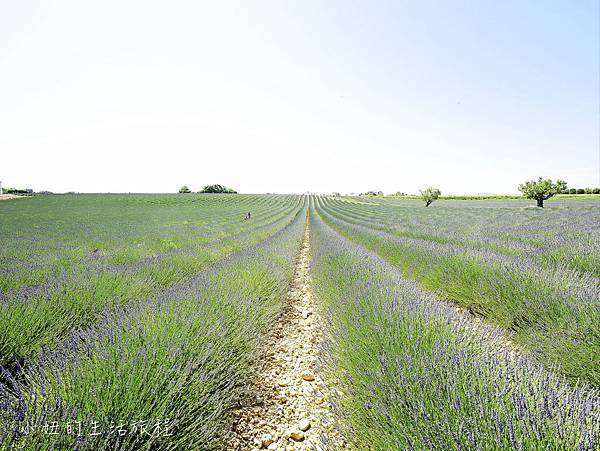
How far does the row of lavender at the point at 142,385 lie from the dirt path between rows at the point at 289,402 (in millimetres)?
250

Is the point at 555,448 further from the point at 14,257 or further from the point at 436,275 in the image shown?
the point at 14,257

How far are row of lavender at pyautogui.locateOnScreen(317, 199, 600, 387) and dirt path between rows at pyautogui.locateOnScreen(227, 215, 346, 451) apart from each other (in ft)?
5.87

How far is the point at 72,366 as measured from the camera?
1.65 meters

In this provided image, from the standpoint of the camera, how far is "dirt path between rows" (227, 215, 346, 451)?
6.48 feet

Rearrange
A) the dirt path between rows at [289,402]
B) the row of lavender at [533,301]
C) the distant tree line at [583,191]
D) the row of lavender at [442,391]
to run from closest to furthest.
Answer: the row of lavender at [442,391]
the dirt path between rows at [289,402]
the row of lavender at [533,301]
the distant tree line at [583,191]

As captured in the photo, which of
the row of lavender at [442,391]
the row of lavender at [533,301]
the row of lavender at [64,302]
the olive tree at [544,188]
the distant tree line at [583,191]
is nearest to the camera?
the row of lavender at [442,391]

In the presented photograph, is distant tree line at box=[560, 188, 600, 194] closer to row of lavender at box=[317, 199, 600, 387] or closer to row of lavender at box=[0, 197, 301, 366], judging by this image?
row of lavender at box=[317, 199, 600, 387]

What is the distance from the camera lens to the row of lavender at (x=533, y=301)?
2203 mm

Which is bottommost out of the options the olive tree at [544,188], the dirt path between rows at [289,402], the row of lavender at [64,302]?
the dirt path between rows at [289,402]

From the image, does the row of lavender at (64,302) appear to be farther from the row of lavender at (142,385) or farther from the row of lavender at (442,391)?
the row of lavender at (442,391)

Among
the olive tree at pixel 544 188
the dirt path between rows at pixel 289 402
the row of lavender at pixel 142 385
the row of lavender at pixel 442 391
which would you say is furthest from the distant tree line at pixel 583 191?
the row of lavender at pixel 142 385

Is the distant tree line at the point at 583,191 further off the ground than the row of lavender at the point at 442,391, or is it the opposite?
the distant tree line at the point at 583,191

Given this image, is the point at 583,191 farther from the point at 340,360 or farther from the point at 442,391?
the point at 442,391

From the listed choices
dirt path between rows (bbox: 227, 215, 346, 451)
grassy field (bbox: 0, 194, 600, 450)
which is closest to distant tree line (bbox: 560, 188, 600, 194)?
grassy field (bbox: 0, 194, 600, 450)
